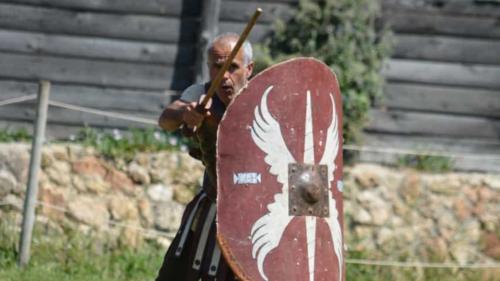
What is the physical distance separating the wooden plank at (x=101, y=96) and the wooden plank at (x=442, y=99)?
5.30 feet

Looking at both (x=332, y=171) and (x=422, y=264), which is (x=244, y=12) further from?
(x=332, y=171)

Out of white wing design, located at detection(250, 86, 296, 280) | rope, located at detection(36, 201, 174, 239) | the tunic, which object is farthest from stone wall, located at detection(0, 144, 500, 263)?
white wing design, located at detection(250, 86, 296, 280)

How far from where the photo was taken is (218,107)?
559cm

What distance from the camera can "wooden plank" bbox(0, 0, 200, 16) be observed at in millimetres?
9516

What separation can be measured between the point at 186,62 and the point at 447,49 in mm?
1929

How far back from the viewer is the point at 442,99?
986 cm

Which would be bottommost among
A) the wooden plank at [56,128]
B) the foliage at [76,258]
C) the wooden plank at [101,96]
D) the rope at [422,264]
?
the foliage at [76,258]

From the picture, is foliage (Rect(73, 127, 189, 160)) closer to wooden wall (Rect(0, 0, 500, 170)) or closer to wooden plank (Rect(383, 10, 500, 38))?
wooden wall (Rect(0, 0, 500, 170))

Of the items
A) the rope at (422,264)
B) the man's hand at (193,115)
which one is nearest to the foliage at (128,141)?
the rope at (422,264)

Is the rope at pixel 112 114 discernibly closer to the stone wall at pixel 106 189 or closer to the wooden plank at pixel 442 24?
the stone wall at pixel 106 189

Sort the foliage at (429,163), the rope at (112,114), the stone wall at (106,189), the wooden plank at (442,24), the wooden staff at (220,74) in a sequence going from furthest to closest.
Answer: the wooden plank at (442,24), the foliage at (429,163), the stone wall at (106,189), the rope at (112,114), the wooden staff at (220,74)

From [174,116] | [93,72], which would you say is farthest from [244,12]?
[174,116]

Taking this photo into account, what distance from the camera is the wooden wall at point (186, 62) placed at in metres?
9.52

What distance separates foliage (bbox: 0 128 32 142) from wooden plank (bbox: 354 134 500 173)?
7.90 feet
